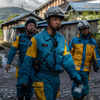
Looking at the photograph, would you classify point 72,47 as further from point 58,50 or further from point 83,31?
point 58,50

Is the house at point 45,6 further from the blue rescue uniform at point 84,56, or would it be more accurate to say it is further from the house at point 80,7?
the blue rescue uniform at point 84,56

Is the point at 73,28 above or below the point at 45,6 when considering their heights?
below

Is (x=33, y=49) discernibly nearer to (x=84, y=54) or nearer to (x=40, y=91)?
(x=40, y=91)

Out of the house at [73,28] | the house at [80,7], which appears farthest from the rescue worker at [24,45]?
the house at [80,7]

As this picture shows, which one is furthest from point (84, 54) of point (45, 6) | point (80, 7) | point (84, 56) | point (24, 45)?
point (45, 6)

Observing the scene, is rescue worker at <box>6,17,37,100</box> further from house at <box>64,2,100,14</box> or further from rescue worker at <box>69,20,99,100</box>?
house at <box>64,2,100,14</box>

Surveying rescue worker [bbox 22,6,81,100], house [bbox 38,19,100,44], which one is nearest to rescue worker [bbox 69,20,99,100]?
rescue worker [bbox 22,6,81,100]

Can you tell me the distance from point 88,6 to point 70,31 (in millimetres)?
15107

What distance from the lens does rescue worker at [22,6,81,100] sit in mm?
2727

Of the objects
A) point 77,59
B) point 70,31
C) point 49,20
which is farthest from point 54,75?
point 70,31

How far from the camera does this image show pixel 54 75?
2.81 meters

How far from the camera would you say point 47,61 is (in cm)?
274

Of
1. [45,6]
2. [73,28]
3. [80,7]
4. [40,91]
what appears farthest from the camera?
[45,6]

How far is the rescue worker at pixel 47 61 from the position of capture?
2727 mm
